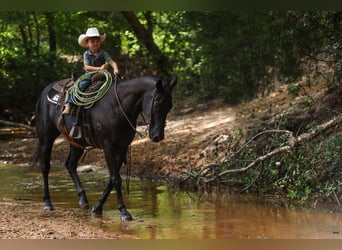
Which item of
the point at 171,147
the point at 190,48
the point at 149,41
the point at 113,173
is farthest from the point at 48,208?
the point at 149,41

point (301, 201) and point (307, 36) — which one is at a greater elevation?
point (307, 36)

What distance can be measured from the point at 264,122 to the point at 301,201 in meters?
3.04

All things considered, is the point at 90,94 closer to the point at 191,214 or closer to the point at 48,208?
the point at 48,208

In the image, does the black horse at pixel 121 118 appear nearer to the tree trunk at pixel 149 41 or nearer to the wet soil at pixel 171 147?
the wet soil at pixel 171 147

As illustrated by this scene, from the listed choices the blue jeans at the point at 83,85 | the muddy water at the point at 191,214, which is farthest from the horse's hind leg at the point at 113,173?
the blue jeans at the point at 83,85

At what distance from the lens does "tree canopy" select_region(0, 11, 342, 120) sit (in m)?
10.4

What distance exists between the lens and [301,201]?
9250 mm

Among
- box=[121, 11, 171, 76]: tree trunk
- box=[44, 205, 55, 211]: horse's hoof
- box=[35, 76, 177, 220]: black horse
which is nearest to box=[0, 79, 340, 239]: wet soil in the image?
box=[44, 205, 55, 211]: horse's hoof

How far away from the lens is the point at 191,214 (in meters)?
8.55

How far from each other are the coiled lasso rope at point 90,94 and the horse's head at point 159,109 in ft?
3.06

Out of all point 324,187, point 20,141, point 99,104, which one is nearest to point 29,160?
point 20,141

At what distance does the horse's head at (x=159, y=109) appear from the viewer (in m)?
7.77

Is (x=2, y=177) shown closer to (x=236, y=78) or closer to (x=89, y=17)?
(x=236, y=78)

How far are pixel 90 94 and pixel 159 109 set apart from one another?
1242 millimetres
